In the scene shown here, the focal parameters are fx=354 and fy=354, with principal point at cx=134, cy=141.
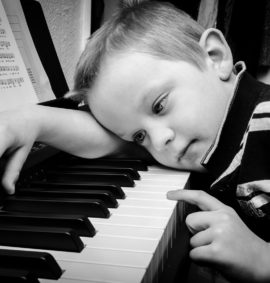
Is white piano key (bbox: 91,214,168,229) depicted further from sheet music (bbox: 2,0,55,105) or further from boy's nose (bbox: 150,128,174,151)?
sheet music (bbox: 2,0,55,105)

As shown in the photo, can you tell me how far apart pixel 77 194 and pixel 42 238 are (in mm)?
179

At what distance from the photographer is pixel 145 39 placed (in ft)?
→ 3.20

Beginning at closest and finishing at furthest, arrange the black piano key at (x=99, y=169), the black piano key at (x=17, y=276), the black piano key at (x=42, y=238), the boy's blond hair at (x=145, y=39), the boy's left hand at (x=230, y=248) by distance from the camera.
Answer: the black piano key at (x=17, y=276)
the black piano key at (x=42, y=238)
the boy's left hand at (x=230, y=248)
the black piano key at (x=99, y=169)
the boy's blond hair at (x=145, y=39)

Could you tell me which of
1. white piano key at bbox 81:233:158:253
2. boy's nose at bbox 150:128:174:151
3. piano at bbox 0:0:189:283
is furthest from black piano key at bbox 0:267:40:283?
boy's nose at bbox 150:128:174:151

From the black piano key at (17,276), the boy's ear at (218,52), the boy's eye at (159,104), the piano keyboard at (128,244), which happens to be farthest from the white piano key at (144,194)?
the boy's ear at (218,52)

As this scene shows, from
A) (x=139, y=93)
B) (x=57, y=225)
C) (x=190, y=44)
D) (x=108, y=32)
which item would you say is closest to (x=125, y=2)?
(x=108, y=32)

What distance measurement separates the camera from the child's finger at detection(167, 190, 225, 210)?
0.73m

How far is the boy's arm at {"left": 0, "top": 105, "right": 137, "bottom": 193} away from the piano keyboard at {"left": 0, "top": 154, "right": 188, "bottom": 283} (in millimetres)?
223

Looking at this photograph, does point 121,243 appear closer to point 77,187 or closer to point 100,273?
point 100,273

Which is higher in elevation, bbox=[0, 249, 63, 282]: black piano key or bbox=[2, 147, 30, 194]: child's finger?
bbox=[2, 147, 30, 194]: child's finger

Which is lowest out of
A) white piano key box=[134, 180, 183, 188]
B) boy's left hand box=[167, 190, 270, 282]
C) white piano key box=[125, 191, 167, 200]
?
boy's left hand box=[167, 190, 270, 282]

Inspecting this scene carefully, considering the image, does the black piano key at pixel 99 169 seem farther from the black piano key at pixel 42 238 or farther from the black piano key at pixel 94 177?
the black piano key at pixel 42 238

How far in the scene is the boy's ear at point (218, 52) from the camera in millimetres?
1020

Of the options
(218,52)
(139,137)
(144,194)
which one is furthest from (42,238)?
(218,52)
